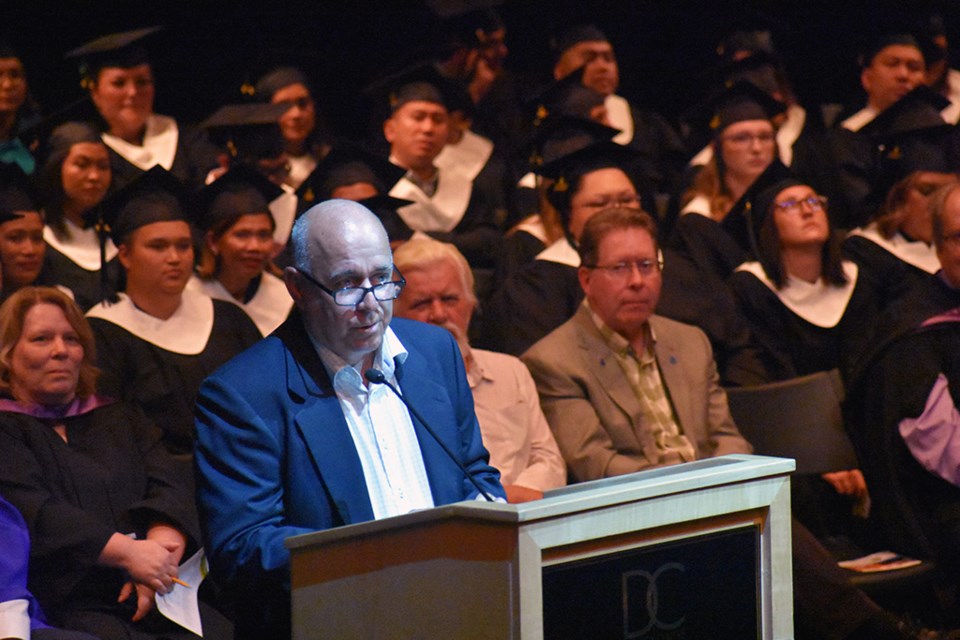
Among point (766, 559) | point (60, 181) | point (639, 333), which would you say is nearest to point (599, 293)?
point (639, 333)

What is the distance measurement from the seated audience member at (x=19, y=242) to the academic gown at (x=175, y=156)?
3.91 feet

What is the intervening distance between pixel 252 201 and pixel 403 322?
3.16 m

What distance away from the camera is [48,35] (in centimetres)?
875

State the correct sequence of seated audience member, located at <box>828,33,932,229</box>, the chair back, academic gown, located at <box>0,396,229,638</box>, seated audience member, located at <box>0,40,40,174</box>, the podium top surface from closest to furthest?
the podium top surface, academic gown, located at <box>0,396,229,638</box>, the chair back, seated audience member, located at <box>0,40,40,174</box>, seated audience member, located at <box>828,33,932,229</box>

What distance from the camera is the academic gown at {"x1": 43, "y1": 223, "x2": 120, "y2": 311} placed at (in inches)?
251

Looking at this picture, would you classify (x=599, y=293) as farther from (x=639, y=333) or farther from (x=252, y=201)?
A: (x=252, y=201)

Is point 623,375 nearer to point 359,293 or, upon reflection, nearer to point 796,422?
point 796,422

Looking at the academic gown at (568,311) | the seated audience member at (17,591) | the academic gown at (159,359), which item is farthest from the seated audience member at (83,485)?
the academic gown at (568,311)

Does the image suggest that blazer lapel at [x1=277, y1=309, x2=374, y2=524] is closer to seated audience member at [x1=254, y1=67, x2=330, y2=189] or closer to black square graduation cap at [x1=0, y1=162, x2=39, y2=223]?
black square graduation cap at [x1=0, y1=162, x2=39, y2=223]

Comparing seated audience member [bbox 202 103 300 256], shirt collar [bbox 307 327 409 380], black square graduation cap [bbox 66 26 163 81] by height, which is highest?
black square graduation cap [bbox 66 26 163 81]

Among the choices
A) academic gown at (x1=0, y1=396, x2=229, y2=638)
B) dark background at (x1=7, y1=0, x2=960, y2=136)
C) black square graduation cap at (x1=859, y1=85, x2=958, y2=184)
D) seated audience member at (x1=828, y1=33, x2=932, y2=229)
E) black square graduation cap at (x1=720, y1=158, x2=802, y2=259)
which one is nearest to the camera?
academic gown at (x1=0, y1=396, x2=229, y2=638)

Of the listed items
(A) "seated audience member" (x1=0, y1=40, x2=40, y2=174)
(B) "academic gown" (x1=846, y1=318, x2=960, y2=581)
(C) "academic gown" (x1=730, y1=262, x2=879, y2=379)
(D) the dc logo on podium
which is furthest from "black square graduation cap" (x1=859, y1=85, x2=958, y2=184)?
(D) the dc logo on podium

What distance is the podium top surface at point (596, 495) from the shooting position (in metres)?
2.19

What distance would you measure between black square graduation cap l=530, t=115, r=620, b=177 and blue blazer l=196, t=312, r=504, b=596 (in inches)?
167
